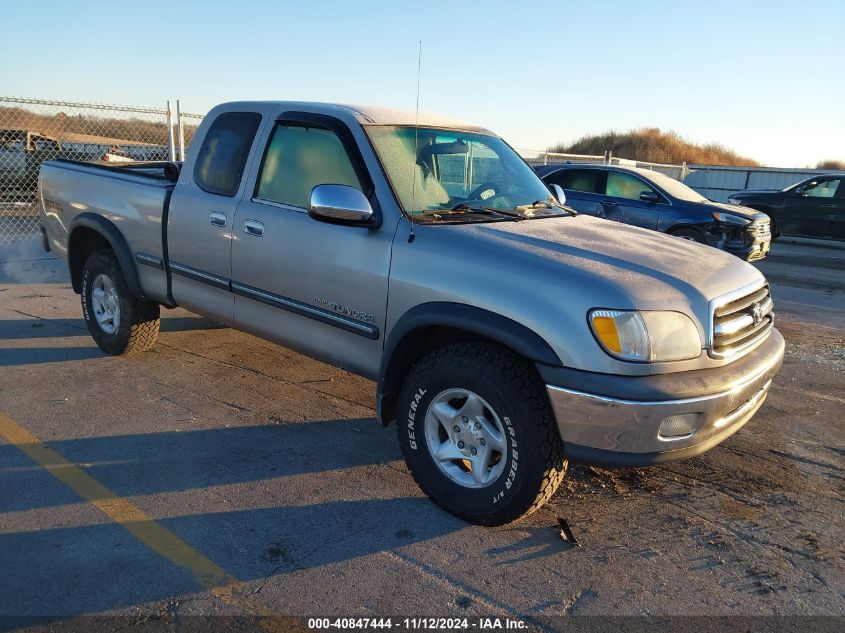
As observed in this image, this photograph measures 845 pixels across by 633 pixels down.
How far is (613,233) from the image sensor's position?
12.8 feet

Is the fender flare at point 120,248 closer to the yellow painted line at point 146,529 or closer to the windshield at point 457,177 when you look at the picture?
the yellow painted line at point 146,529

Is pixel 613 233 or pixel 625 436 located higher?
pixel 613 233

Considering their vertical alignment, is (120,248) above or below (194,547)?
above

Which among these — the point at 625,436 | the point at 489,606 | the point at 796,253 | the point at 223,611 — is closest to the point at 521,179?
the point at 625,436

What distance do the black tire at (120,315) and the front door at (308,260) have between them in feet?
4.48

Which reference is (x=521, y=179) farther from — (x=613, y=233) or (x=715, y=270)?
(x=715, y=270)

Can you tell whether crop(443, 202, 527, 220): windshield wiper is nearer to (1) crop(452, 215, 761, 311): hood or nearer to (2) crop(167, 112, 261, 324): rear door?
(1) crop(452, 215, 761, 311): hood

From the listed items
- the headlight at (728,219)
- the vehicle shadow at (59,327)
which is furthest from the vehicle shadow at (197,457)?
the headlight at (728,219)

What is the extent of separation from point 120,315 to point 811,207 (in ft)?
51.1

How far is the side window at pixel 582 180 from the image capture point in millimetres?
11094

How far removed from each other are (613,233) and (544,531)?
1.70 metres

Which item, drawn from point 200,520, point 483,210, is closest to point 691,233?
point 483,210

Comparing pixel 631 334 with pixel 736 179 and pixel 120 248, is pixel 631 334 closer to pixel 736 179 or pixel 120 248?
pixel 120 248

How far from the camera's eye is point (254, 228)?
4.08 meters
